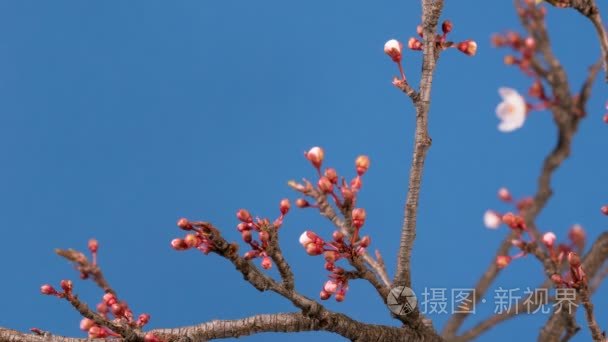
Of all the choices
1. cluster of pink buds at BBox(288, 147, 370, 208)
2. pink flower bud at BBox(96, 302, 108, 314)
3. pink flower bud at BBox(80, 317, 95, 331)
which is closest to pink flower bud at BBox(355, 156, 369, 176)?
cluster of pink buds at BBox(288, 147, 370, 208)

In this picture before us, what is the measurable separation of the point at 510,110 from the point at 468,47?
20cm

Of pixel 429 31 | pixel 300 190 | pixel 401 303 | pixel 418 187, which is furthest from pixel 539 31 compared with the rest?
pixel 401 303

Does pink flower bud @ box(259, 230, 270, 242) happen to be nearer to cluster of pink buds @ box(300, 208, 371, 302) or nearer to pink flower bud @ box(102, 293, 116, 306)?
cluster of pink buds @ box(300, 208, 371, 302)

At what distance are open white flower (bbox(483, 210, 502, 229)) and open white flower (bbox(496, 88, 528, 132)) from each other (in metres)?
0.28

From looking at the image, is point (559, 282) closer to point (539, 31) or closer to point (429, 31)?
point (539, 31)

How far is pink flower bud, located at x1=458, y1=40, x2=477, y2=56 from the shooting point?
1886mm

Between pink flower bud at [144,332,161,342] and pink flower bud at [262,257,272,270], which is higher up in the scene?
pink flower bud at [262,257,272,270]

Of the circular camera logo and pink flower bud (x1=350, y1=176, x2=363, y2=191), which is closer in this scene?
pink flower bud (x1=350, y1=176, x2=363, y2=191)

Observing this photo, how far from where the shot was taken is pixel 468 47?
189 cm

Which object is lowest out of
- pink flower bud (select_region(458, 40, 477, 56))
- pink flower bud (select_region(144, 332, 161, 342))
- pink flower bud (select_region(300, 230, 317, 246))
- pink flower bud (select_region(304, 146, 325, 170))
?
pink flower bud (select_region(144, 332, 161, 342))

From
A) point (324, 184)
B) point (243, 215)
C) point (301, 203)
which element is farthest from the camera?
point (243, 215)

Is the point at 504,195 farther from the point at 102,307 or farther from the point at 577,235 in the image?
the point at 102,307

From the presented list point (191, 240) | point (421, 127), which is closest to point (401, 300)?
point (421, 127)

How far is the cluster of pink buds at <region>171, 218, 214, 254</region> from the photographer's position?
5.58 ft
